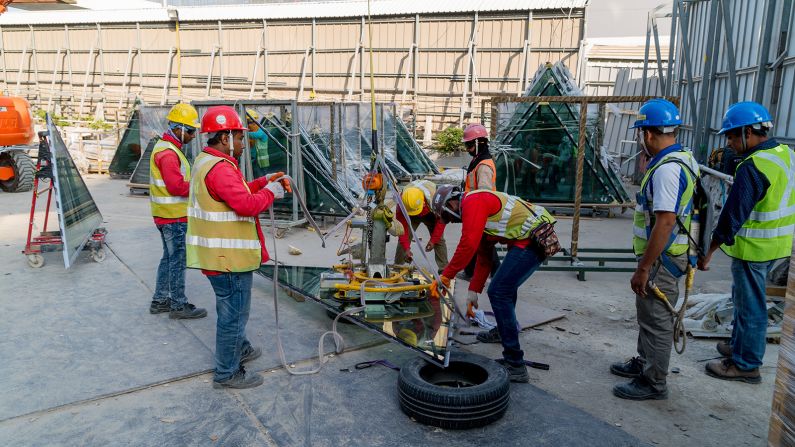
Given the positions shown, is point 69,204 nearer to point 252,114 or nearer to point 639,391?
point 252,114

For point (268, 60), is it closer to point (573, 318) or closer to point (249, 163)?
point (249, 163)

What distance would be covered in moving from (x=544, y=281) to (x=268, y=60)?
65.4 ft

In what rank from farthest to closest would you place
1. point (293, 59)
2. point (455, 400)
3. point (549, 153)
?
point (293, 59) → point (549, 153) → point (455, 400)

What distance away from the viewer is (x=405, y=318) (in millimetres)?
4547

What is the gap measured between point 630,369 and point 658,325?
639 millimetres

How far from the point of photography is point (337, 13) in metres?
22.4

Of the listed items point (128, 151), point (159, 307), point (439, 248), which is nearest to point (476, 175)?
point (439, 248)

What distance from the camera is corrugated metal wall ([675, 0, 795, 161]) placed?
7691 mm

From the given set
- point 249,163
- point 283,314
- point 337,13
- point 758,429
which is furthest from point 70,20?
point 758,429

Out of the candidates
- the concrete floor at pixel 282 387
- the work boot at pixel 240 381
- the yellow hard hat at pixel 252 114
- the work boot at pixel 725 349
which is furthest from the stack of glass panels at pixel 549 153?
the work boot at pixel 240 381

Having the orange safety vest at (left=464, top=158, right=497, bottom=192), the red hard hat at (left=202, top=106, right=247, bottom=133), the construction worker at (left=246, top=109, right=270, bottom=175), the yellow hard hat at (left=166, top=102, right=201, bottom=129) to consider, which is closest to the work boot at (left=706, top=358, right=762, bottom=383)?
the orange safety vest at (left=464, top=158, right=497, bottom=192)

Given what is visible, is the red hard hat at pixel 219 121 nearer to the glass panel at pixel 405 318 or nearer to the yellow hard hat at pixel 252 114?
the glass panel at pixel 405 318

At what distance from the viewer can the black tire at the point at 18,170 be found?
38.7 ft

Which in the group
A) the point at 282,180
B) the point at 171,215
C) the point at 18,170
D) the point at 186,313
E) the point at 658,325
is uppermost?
the point at 282,180
